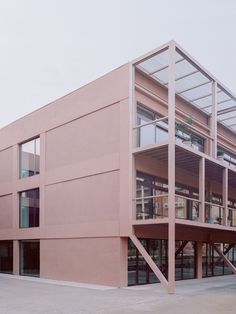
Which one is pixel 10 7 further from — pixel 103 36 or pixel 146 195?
pixel 103 36

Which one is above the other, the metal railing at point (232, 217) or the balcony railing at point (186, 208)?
the balcony railing at point (186, 208)

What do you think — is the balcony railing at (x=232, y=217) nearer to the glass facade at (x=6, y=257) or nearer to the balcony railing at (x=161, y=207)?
the balcony railing at (x=161, y=207)

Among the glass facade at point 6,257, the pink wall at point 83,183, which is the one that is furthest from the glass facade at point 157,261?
the glass facade at point 6,257

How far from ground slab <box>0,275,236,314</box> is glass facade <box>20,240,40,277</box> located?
3.83 metres

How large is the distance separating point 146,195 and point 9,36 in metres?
12.0

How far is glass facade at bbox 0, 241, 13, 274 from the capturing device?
72.3 ft

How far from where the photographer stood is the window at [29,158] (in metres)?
21.0

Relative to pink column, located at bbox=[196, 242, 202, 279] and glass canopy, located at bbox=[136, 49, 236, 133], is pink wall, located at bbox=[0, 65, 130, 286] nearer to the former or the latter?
glass canopy, located at bbox=[136, 49, 236, 133]

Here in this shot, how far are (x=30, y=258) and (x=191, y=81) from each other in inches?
467

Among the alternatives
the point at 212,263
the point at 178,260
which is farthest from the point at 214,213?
the point at 212,263

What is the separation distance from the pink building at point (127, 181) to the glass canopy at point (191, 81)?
0.16ft

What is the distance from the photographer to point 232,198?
2361 cm

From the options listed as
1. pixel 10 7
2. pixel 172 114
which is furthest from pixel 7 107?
pixel 172 114

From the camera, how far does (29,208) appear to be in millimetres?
21250
